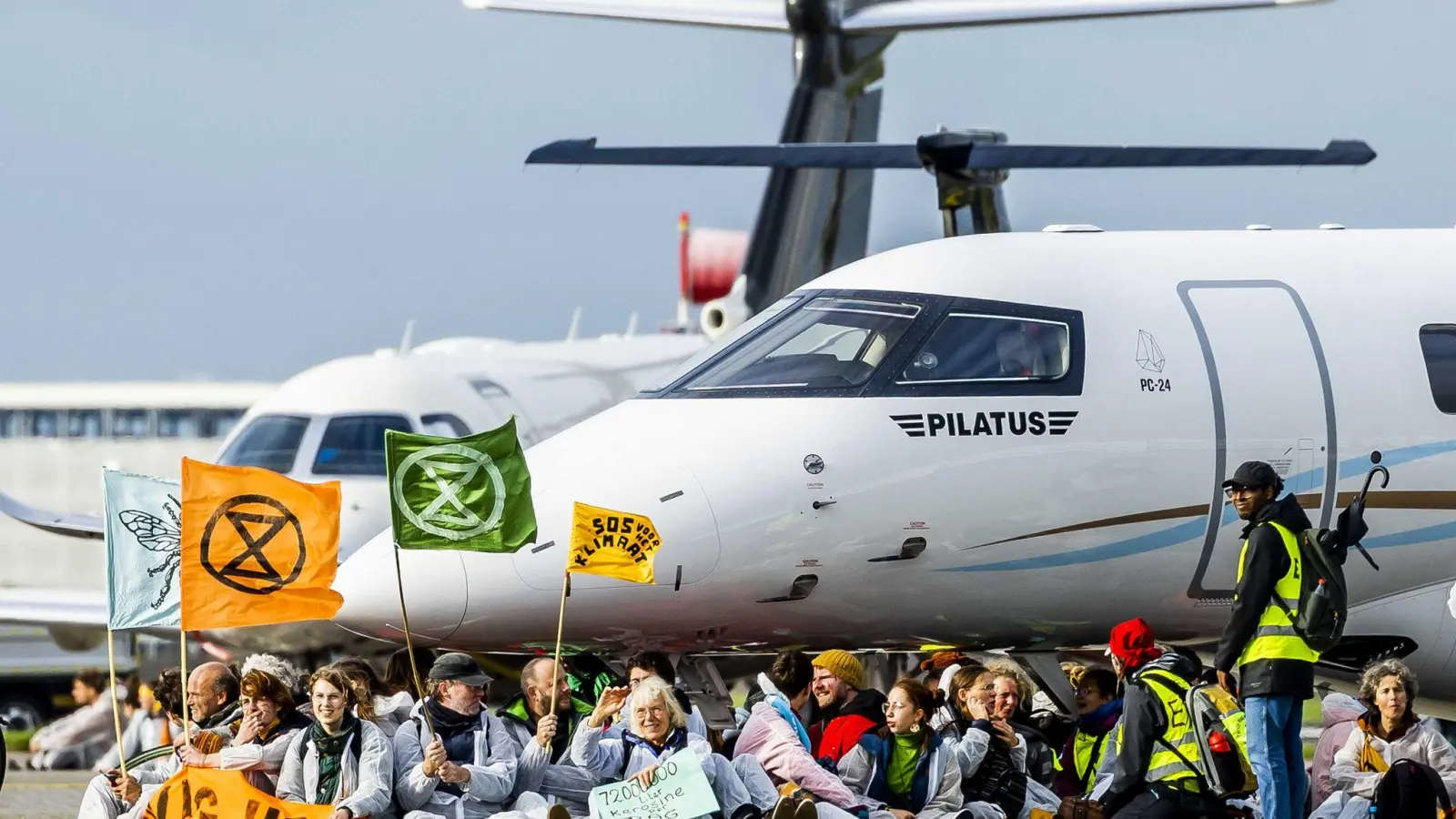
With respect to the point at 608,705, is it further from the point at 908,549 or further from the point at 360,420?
the point at 360,420

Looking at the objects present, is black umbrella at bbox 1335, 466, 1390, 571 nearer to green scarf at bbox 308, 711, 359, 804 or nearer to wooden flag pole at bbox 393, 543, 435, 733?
wooden flag pole at bbox 393, 543, 435, 733

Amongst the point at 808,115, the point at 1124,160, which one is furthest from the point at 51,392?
the point at 1124,160

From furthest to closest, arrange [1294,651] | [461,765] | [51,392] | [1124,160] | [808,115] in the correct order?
[51,392]
[808,115]
[1124,160]
[1294,651]
[461,765]

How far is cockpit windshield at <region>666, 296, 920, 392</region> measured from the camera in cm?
1020

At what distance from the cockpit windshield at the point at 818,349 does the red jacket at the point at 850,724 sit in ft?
4.98

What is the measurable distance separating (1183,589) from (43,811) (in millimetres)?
7395

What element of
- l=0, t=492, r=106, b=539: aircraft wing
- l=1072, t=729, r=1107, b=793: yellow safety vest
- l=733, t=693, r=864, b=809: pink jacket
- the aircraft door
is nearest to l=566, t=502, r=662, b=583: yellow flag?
l=733, t=693, r=864, b=809: pink jacket

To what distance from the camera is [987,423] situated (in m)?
10.1

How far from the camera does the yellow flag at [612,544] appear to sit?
927 centimetres

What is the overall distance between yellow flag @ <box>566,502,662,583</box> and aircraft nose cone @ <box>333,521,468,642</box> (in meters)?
0.56

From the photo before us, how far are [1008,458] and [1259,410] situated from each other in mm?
1371

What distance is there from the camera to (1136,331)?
10.5 meters

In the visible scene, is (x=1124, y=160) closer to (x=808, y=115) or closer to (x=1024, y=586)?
(x=1024, y=586)

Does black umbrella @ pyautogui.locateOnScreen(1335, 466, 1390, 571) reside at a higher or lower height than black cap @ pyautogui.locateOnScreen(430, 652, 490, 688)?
higher
